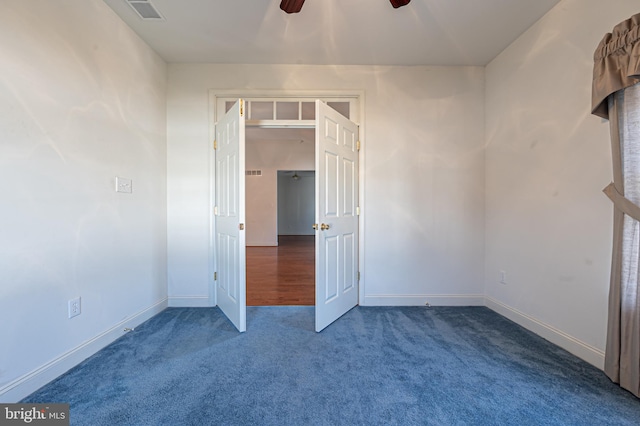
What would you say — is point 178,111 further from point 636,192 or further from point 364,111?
point 636,192

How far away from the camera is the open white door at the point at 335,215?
90.4 inches

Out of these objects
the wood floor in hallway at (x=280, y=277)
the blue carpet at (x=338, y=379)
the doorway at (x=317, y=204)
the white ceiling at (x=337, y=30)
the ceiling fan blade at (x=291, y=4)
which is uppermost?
the white ceiling at (x=337, y=30)

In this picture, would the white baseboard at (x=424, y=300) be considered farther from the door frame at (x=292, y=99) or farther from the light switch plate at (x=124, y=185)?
the light switch plate at (x=124, y=185)

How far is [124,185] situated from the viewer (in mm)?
2201

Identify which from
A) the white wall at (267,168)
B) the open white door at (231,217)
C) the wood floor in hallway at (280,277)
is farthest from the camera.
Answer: the white wall at (267,168)

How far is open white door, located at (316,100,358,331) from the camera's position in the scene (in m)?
2.30

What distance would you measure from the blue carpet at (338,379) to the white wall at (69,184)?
0.30m

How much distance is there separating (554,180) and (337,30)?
2.22 meters

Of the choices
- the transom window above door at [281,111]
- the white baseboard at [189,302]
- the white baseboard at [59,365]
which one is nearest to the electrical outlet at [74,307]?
the white baseboard at [59,365]

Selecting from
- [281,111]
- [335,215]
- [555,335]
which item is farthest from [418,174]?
[555,335]

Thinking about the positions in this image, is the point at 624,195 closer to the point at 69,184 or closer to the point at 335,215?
the point at 335,215

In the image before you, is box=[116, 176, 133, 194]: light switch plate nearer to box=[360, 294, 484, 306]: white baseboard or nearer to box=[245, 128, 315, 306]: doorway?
box=[245, 128, 315, 306]: doorway

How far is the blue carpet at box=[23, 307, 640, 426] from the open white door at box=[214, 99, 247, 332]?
0.99 feet

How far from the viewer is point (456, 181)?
287 cm
